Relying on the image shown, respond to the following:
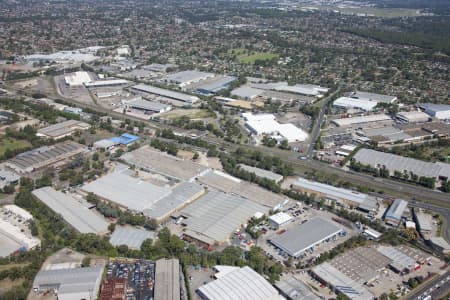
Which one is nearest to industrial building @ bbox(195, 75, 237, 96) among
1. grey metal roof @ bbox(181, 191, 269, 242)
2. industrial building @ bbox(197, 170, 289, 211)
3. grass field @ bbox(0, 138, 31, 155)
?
industrial building @ bbox(197, 170, 289, 211)

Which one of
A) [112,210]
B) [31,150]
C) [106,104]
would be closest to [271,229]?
[112,210]

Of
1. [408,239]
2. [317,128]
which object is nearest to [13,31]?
[317,128]

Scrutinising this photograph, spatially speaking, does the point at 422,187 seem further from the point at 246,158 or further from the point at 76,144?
the point at 76,144

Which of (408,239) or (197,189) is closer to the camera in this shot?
(408,239)

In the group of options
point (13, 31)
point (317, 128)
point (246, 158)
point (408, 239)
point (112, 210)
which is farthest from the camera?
point (13, 31)

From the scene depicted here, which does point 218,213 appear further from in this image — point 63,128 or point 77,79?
point 77,79

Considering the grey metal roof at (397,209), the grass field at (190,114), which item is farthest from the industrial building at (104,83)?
the grey metal roof at (397,209)

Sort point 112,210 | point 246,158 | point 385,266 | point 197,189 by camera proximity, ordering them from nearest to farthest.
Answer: point 385,266
point 112,210
point 197,189
point 246,158

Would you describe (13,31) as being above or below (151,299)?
above
